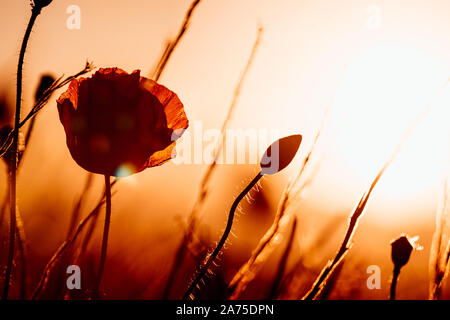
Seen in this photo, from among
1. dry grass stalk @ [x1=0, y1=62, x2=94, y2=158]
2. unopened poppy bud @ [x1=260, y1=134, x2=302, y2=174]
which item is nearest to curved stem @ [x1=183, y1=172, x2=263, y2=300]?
unopened poppy bud @ [x1=260, y1=134, x2=302, y2=174]

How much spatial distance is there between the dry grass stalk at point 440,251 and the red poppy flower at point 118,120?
0.19 meters

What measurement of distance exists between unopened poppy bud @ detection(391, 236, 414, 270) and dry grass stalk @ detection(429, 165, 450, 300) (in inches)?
0.7

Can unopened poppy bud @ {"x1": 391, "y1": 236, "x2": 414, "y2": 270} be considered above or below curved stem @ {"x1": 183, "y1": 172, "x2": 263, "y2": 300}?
below

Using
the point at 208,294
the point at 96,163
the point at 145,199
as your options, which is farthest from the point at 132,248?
the point at 96,163

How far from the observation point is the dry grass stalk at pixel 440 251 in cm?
32

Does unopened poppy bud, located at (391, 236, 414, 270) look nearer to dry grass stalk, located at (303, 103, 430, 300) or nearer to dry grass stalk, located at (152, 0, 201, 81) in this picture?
dry grass stalk, located at (303, 103, 430, 300)

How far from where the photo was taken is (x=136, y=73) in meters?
0.33

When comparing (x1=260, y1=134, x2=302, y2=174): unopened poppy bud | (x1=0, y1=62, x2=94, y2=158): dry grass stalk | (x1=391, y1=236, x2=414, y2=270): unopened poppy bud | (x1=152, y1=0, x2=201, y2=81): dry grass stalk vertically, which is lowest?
(x1=391, y1=236, x2=414, y2=270): unopened poppy bud

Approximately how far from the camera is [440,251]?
0.33 meters

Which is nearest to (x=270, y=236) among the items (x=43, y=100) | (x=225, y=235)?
(x=225, y=235)

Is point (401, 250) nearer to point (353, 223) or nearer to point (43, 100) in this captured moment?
point (353, 223)

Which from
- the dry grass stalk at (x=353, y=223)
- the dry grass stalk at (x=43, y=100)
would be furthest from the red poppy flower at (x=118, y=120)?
the dry grass stalk at (x=353, y=223)

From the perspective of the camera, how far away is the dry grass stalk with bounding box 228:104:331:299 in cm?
30
